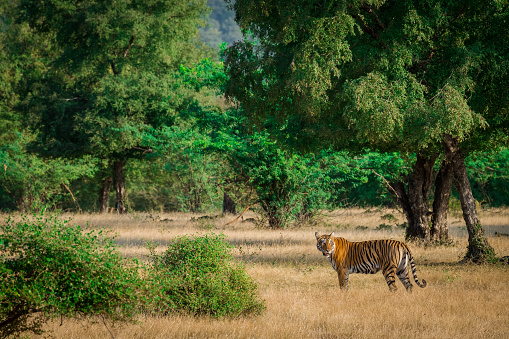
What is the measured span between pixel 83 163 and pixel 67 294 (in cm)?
3314

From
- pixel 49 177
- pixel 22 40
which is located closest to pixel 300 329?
pixel 49 177

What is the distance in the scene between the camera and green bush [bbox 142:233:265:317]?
767 centimetres

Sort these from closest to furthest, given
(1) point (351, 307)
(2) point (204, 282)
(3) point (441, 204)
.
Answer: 1. (2) point (204, 282)
2. (1) point (351, 307)
3. (3) point (441, 204)

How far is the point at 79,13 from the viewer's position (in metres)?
30.8

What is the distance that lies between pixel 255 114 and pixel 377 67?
11.1 ft

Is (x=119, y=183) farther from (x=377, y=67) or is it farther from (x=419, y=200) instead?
(x=377, y=67)

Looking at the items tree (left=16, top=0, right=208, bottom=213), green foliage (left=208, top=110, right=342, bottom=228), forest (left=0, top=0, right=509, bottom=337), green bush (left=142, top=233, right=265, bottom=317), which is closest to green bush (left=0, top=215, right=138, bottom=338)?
forest (left=0, top=0, right=509, bottom=337)

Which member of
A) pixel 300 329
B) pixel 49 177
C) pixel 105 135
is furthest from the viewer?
pixel 49 177

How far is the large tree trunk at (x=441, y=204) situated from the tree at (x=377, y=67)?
3.19 metres

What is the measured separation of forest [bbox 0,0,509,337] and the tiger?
165 cm

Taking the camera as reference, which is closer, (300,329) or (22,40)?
(300,329)

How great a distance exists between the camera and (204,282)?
773cm

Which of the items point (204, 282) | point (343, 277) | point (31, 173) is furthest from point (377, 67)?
point (31, 173)

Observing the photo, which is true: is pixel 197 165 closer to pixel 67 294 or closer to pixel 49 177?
pixel 49 177
